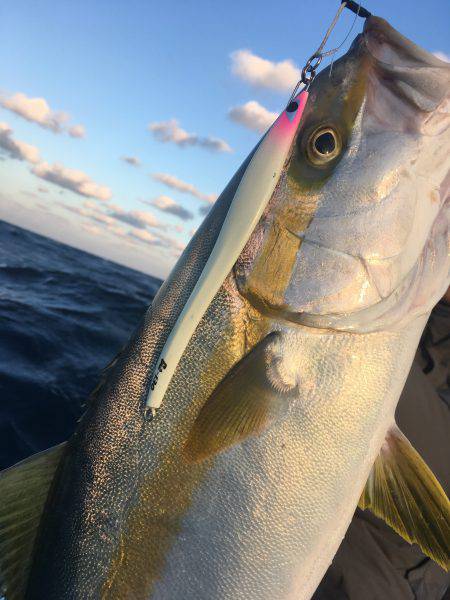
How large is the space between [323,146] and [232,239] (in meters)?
0.48

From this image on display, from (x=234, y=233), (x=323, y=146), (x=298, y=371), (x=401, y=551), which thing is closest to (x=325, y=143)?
(x=323, y=146)

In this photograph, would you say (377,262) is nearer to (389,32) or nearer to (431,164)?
(431,164)

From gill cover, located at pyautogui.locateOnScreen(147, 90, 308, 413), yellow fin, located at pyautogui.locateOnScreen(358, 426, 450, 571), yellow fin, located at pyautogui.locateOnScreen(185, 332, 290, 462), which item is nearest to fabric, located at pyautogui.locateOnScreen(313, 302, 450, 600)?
yellow fin, located at pyautogui.locateOnScreen(358, 426, 450, 571)

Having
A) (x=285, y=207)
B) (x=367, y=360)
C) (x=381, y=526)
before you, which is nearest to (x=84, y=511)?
(x=367, y=360)

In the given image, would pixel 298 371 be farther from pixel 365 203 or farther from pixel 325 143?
pixel 325 143

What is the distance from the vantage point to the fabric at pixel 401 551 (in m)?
2.41

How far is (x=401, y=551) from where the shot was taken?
2.46 metres

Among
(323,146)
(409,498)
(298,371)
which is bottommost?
(409,498)

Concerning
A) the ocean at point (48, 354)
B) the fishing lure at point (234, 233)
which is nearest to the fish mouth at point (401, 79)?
the fishing lure at point (234, 233)

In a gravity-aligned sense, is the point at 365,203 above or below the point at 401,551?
above

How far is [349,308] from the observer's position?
166cm

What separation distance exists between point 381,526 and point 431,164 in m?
1.86

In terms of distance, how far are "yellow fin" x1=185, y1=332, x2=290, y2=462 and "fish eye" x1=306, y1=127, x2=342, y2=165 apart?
0.67m

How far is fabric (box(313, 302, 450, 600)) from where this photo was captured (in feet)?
7.91
